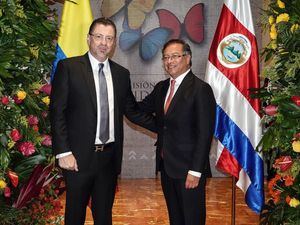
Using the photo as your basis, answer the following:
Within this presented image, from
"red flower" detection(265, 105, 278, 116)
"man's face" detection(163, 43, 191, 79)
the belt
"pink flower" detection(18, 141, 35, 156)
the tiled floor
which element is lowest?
the tiled floor

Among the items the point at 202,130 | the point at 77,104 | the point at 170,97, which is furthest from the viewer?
the point at 170,97

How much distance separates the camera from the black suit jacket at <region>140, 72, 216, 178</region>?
2932 millimetres

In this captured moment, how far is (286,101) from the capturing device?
2029 millimetres

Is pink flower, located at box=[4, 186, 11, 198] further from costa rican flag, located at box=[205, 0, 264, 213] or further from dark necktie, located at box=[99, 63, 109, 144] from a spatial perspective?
costa rican flag, located at box=[205, 0, 264, 213]

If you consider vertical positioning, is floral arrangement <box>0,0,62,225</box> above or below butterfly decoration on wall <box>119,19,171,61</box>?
below

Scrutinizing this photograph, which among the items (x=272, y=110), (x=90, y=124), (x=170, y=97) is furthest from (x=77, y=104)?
(x=272, y=110)

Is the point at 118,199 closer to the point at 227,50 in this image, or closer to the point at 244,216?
the point at 244,216

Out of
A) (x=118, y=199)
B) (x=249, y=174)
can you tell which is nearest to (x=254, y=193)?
(x=249, y=174)

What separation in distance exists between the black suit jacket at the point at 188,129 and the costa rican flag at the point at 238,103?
0.71 meters

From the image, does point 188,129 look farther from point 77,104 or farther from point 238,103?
point 238,103

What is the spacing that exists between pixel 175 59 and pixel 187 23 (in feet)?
11.6

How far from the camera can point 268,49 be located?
238 cm

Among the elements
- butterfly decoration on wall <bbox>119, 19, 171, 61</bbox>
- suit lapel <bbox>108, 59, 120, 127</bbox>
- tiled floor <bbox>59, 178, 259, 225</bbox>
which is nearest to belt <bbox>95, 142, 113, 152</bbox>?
suit lapel <bbox>108, 59, 120, 127</bbox>

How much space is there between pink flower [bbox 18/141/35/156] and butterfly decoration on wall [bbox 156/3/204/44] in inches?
175
